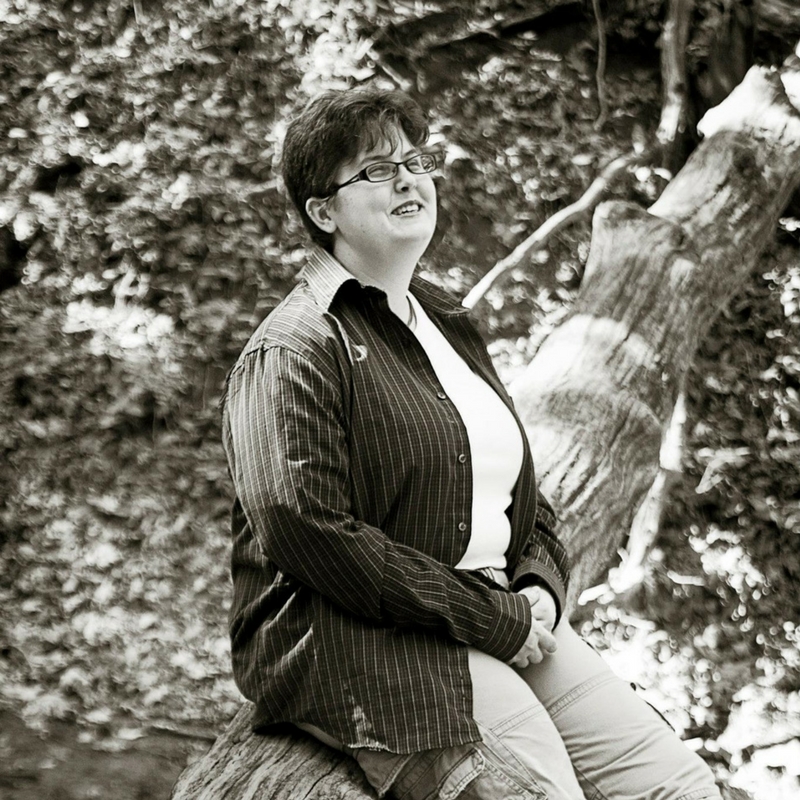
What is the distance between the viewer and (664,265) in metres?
3.89

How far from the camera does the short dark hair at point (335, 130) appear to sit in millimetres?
2146

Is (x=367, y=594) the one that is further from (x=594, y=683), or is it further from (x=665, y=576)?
(x=665, y=576)

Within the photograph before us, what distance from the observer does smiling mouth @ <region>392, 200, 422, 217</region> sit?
2.20m

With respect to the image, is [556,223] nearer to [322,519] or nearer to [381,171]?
[381,171]

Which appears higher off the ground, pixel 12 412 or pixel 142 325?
pixel 142 325

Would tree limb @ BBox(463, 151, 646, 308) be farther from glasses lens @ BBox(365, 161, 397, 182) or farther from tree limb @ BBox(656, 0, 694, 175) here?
glasses lens @ BBox(365, 161, 397, 182)

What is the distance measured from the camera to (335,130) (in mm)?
2141

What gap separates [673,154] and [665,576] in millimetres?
2084

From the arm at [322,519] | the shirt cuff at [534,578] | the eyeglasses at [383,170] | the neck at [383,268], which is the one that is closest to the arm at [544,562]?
the shirt cuff at [534,578]

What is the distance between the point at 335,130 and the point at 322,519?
852 millimetres

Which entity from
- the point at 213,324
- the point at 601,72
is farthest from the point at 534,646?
the point at 601,72

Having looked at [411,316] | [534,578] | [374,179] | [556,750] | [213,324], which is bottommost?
[213,324]

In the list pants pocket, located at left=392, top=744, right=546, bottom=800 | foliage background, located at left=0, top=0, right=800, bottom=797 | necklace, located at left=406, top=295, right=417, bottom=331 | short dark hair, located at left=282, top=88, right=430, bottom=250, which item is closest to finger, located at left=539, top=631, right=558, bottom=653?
pants pocket, located at left=392, top=744, right=546, bottom=800

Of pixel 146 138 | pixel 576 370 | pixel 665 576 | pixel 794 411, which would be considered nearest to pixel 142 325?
pixel 146 138
